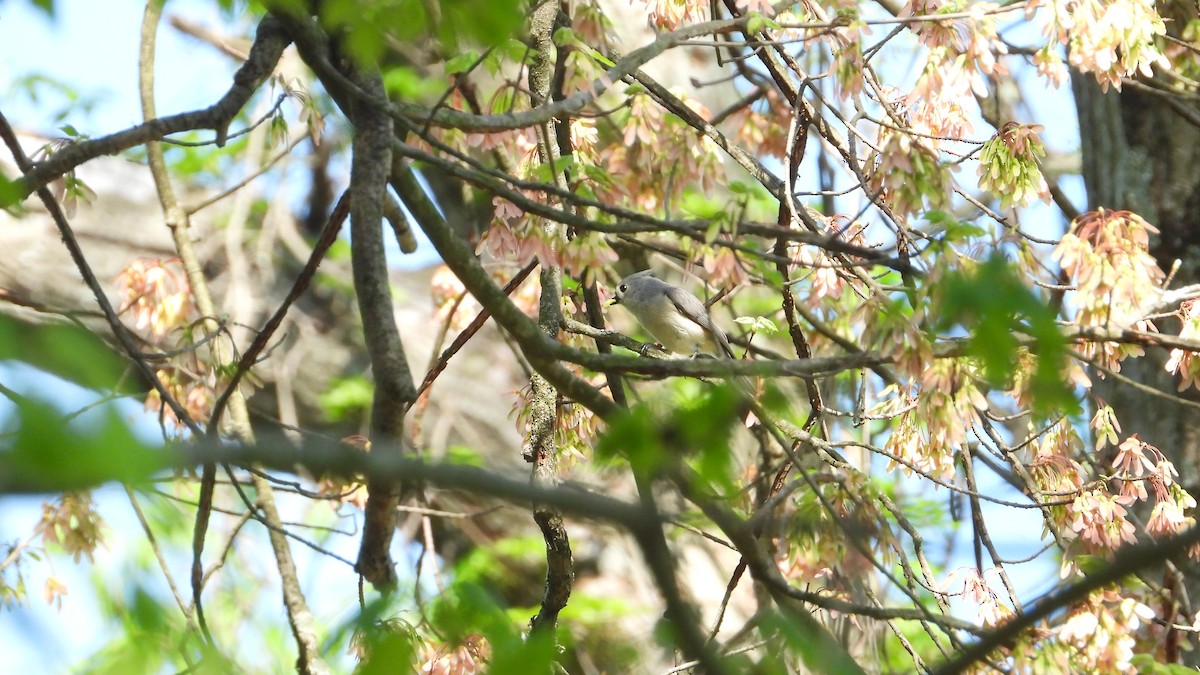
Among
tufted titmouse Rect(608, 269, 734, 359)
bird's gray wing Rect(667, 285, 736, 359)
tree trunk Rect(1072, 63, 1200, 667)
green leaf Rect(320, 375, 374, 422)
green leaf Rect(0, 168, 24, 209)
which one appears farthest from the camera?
green leaf Rect(320, 375, 374, 422)

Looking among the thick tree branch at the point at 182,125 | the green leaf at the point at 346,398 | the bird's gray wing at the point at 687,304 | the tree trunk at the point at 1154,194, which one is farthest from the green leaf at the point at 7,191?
the green leaf at the point at 346,398

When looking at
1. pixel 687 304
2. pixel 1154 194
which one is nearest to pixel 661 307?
pixel 687 304

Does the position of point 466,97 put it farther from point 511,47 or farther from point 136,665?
point 136,665

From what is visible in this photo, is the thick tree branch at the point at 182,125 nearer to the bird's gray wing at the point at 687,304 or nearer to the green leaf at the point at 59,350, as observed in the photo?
the green leaf at the point at 59,350

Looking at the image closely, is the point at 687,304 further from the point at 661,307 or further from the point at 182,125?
the point at 182,125

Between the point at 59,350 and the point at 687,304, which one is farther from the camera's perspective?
the point at 687,304

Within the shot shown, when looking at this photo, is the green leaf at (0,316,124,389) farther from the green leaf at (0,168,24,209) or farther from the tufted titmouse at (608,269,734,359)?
the tufted titmouse at (608,269,734,359)

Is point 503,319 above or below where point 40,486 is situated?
above

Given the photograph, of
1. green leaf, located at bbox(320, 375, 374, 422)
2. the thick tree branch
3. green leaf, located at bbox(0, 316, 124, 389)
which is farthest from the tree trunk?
green leaf, located at bbox(0, 316, 124, 389)

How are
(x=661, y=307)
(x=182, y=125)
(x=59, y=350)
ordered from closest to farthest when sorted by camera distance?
(x=59, y=350) → (x=182, y=125) → (x=661, y=307)

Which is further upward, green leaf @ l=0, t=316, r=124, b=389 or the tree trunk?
the tree trunk

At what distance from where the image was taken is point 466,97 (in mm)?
3957

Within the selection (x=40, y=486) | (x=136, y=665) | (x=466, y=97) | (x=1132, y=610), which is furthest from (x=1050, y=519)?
(x=40, y=486)

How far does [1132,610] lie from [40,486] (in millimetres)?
3015
